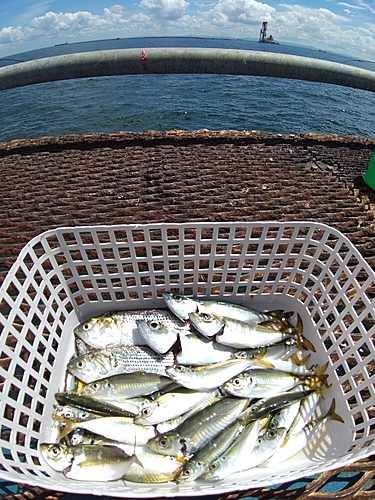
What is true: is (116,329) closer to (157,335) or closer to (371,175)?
(157,335)

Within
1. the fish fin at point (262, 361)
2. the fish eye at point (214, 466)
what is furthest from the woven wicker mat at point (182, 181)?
the fish eye at point (214, 466)

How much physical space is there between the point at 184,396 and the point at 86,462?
681mm

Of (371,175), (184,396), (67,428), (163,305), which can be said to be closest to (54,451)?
(67,428)

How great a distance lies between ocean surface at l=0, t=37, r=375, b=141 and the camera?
16.6 meters

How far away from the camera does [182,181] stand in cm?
425

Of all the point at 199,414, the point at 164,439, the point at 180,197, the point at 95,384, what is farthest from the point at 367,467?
the point at 180,197

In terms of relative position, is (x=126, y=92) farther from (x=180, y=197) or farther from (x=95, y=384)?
(x=95, y=384)

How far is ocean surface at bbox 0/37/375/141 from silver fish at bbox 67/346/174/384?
14.5 metres

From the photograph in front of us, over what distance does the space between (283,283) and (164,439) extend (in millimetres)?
1638

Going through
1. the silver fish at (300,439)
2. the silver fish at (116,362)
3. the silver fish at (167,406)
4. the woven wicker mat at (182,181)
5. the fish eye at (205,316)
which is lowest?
the silver fish at (300,439)

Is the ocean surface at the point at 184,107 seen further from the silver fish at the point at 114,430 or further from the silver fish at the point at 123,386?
the silver fish at the point at 114,430

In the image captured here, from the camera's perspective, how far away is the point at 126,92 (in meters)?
24.0

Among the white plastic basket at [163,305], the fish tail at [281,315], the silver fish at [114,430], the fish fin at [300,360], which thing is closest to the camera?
the white plastic basket at [163,305]

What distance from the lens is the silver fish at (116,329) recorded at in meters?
2.44
